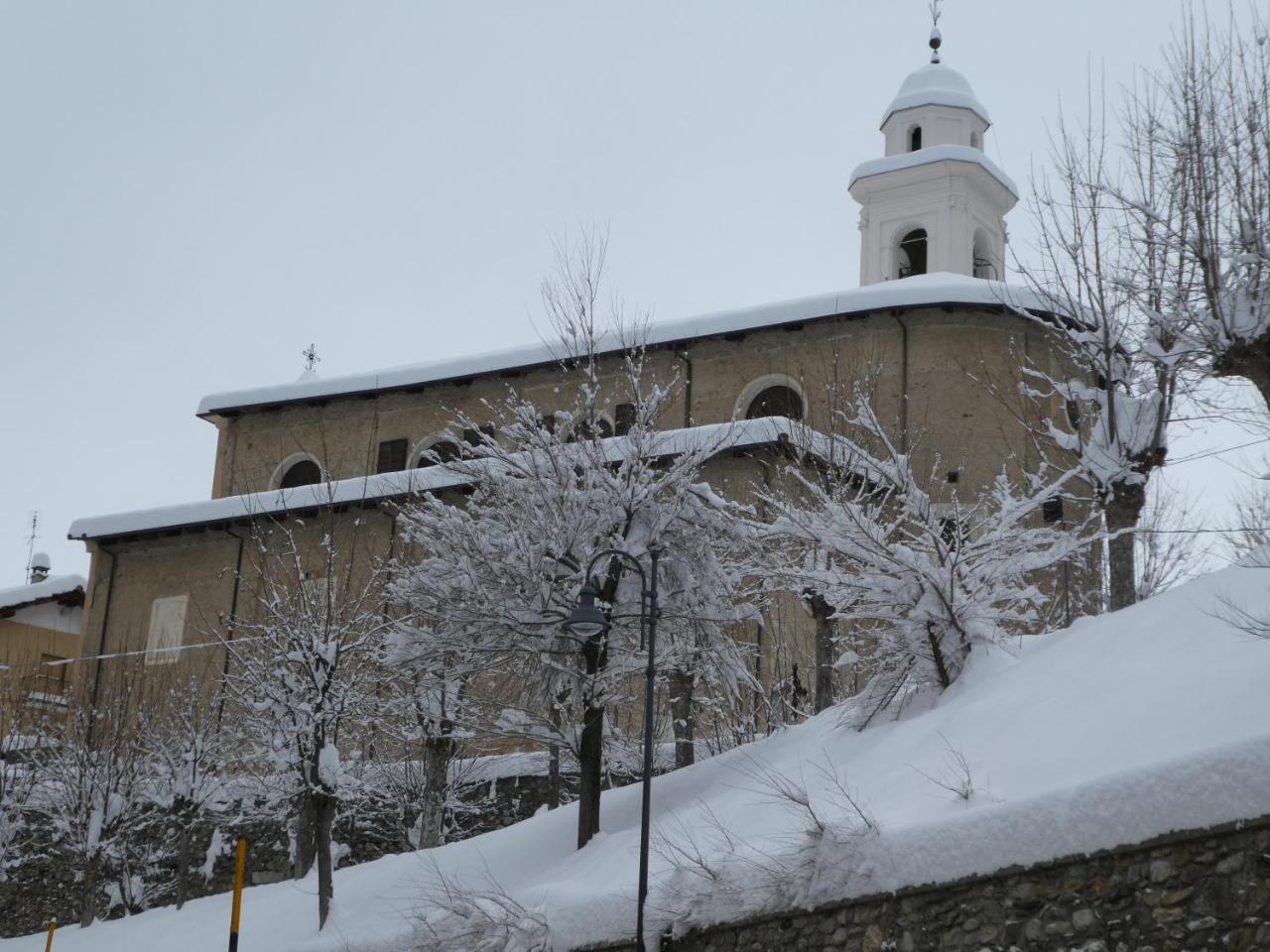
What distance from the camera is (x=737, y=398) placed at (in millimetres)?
31031

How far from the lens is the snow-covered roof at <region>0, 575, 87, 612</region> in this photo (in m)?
44.0

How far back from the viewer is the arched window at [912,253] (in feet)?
116

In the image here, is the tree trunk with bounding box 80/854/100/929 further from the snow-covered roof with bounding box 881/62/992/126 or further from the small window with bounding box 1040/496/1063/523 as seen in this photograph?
the snow-covered roof with bounding box 881/62/992/126

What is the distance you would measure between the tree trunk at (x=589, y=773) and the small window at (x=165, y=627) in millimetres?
16960

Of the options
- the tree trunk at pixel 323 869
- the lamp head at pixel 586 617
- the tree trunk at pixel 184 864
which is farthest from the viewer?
the tree trunk at pixel 184 864

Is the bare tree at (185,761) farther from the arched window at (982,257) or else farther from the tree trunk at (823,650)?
the arched window at (982,257)

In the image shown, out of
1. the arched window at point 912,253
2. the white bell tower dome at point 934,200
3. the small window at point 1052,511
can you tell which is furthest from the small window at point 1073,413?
the arched window at point 912,253

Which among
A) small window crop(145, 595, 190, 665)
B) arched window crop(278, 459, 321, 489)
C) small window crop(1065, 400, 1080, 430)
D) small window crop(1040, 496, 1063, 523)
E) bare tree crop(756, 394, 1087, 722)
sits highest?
arched window crop(278, 459, 321, 489)

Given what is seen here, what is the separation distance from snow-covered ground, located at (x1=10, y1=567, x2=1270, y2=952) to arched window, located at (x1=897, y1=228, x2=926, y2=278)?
19064mm

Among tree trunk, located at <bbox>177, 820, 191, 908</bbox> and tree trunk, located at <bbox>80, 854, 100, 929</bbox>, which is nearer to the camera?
tree trunk, located at <bbox>177, 820, 191, 908</bbox>

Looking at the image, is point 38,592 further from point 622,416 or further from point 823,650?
point 823,650

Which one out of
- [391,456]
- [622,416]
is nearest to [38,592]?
[391,456]

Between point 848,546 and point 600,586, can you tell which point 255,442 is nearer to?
point 600,586

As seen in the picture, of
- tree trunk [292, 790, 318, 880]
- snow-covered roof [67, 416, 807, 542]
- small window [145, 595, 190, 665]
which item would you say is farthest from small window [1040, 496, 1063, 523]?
small window [145, 595, 190, 665]
